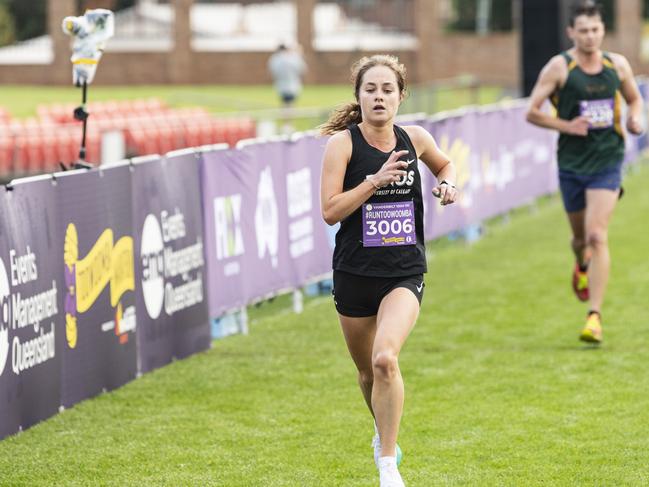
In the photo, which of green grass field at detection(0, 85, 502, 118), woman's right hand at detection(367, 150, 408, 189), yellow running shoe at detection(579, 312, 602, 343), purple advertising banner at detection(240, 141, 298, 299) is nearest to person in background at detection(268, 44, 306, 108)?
green grass field at detection(0, 85, 502, 118)

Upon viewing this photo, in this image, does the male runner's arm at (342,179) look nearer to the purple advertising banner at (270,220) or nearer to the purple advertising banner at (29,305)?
the purple advertising banner at (29,305)

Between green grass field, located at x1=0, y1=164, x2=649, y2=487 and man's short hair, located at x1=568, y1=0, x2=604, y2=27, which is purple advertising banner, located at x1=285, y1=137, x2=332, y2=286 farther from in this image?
man's short hair, located at x1=568, y1=0, x2=604, y2=27

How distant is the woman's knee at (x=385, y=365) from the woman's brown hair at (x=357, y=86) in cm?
113

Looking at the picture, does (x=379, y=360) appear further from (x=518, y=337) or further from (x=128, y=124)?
(x=128, y=124)

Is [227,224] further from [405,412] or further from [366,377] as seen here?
[366,377]

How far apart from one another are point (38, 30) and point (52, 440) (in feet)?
207

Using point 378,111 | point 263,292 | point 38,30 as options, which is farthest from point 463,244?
point 38,30

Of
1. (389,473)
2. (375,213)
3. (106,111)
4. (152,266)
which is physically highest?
(375,213)

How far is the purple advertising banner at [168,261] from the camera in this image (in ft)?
33.4

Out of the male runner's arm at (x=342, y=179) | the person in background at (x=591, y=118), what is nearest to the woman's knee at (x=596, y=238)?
the person in background at (x=591, y=118)

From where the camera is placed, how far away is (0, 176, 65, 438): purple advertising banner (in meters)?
8.23

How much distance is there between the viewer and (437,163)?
23.8 feet

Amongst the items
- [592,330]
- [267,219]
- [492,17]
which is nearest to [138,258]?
[267,219]

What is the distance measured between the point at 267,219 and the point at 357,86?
5599 millimetres
